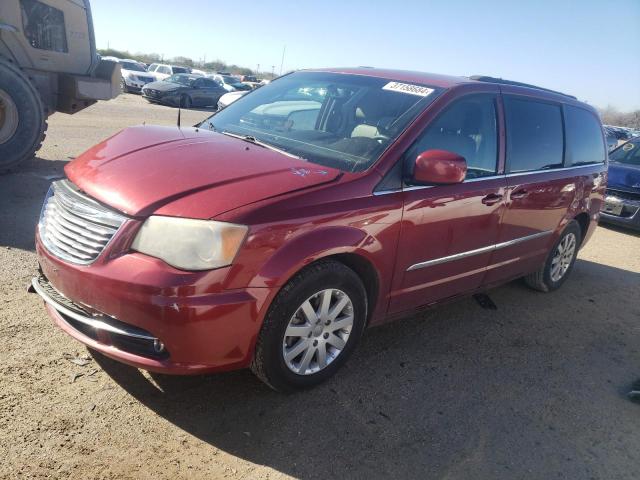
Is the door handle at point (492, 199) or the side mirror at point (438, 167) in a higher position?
the side mirror at point (438, 167)

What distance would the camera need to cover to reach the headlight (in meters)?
2.42

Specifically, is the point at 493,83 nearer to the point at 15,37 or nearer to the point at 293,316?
the point at 293,316

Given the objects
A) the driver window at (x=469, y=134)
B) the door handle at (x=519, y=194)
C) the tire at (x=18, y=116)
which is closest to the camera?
the driver window at (x=469, y=134)

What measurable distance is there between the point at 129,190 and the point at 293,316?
105 cm

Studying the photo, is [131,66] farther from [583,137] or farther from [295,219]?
[295,219]

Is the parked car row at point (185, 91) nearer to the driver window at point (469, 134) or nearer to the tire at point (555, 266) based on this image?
the tire at point (555, 266)

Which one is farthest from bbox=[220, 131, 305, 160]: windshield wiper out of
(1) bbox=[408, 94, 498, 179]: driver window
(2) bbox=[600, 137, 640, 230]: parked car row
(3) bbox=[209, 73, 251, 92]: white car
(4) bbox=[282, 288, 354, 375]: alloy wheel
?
(3) bbox=[209, 73, 251, 92]: white car

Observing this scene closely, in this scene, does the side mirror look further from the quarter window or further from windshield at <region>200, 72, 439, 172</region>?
the quarter window

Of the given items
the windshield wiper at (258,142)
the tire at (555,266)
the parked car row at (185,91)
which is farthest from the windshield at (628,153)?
the parked car row at (185,91)

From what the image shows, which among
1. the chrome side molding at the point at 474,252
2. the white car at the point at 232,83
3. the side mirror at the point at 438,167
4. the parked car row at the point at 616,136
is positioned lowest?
the white car at the point at 232,83

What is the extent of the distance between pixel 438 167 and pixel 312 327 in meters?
1.19

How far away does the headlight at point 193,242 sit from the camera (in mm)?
2416

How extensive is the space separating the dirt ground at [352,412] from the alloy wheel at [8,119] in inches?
131

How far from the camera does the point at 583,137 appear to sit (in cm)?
507
